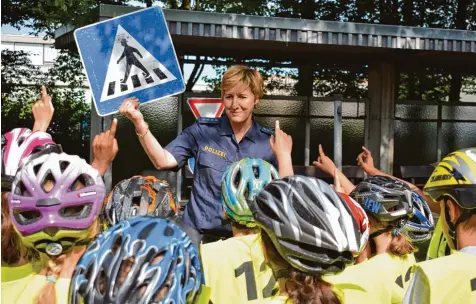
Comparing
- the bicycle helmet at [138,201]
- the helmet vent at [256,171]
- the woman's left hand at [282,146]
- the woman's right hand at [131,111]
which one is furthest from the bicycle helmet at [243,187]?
the woman's right hand at [131,111]

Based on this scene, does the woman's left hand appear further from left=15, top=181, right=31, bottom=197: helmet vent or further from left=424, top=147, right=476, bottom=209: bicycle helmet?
left=15, top=181, right=31, bottom=197: helmet vent

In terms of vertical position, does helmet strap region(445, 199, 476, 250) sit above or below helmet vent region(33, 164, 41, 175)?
below

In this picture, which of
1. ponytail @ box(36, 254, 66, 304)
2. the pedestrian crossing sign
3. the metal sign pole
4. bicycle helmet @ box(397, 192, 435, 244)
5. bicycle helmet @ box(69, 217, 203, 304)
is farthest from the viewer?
the metal sign pole

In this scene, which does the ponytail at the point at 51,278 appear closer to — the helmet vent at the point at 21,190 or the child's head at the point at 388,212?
the helmet vent at the point at 21,190

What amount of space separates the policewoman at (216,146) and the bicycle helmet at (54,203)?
4.01 ft

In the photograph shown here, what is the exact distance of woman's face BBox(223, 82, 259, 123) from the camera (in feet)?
13.1

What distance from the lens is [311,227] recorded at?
224 centimetres

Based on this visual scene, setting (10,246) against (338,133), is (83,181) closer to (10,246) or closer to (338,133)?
(10,246)

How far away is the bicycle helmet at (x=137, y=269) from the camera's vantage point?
6.37ft

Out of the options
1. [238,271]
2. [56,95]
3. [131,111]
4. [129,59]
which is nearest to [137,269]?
[238,271]

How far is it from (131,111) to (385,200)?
56.4 inches

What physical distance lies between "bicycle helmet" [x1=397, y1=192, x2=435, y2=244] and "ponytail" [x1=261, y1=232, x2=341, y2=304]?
158 centimetres

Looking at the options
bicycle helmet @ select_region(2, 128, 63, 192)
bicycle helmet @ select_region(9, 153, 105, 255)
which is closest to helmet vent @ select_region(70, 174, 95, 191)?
bicycle helmet @ select_region(9, 153, 105, 255)

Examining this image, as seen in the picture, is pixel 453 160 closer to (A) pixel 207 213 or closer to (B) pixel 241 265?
(B) pixel 241 265
